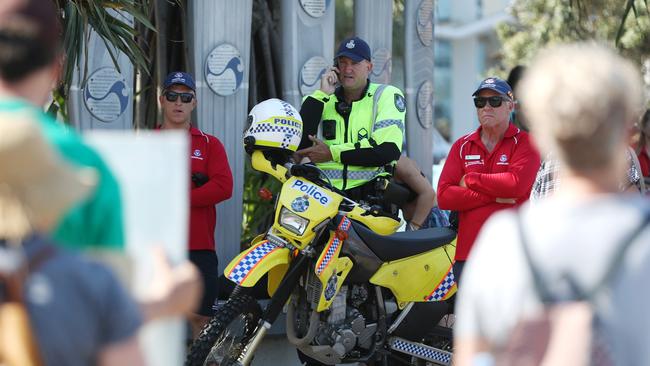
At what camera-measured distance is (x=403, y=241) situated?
724 cm

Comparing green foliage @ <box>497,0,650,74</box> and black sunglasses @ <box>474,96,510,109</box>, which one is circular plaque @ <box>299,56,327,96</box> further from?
green foliage @ <box>497,0,650,74</box>

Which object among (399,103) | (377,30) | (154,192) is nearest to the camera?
(154,192)

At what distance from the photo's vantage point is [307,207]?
6957mm

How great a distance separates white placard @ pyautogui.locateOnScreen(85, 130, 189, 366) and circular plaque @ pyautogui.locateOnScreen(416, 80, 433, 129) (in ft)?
23.4

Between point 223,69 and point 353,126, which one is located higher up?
point 223,69

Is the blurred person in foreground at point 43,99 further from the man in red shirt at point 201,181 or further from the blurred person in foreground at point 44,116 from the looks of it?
the man in red shirt at point 201,181

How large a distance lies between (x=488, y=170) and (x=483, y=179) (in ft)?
0.55

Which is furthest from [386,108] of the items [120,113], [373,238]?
[120,113]

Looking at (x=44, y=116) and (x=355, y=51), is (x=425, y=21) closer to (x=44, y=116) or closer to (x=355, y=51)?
(x=355, y=51)

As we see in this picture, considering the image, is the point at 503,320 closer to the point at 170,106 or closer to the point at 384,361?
the point at 384,361

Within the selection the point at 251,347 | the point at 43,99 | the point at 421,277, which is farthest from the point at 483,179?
the point at 43,99

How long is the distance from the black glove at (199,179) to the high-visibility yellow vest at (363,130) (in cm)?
71

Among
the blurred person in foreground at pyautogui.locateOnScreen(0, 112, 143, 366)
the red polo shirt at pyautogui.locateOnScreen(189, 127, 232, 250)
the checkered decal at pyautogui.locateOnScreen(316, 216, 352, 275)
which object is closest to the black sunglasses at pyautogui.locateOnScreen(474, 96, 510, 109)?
the checkered decal at pyautogui.locateOnScreen(316, 216, 352, 275)

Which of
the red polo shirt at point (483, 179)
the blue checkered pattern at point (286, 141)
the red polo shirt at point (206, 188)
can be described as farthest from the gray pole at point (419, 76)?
the blue checkered pattern at point (286, 141)
